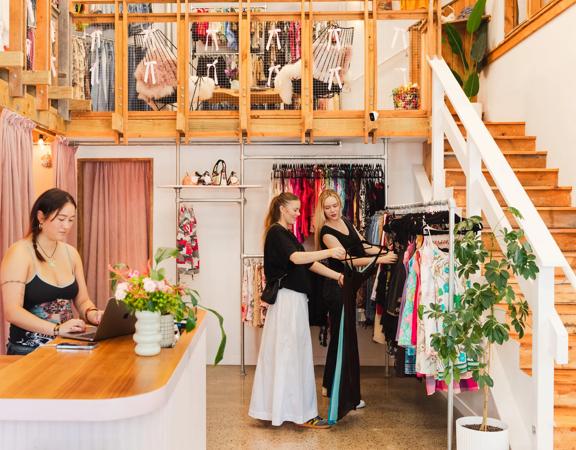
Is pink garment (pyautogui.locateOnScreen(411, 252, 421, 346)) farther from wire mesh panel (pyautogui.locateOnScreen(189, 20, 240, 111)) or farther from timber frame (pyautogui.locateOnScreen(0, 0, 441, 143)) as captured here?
wire mesh panel (pyautogui.locateOnScreen(189, 20, 240, 111))

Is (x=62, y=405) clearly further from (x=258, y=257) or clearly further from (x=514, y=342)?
(x=258, y=257)

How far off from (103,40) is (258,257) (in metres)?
2.58

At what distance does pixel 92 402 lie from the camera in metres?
2.04

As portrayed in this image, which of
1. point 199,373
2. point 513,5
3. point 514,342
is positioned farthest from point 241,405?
point 513,5

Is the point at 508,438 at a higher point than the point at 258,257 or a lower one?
lower

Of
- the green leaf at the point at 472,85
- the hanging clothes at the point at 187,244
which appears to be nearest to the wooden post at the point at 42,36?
the hanging clothes at the point at 187,244

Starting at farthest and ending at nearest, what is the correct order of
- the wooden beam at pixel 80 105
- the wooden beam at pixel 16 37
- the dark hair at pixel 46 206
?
1. the wooden beam at pixel 80 105
2. the wooden beam at pixel 16 37
3. the dark hair at pixel 46 206

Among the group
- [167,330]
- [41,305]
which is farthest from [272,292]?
[167,330]

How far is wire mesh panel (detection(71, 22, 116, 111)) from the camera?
19.4 ft

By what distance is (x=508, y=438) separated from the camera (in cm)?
363

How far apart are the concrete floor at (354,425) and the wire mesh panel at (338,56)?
113 inches

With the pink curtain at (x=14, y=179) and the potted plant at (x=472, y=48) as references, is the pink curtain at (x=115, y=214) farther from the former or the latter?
the potted plant at (x=472, y=48)

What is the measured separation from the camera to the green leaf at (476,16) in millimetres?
7148

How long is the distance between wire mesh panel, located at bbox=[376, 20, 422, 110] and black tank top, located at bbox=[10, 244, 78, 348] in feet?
12.1
